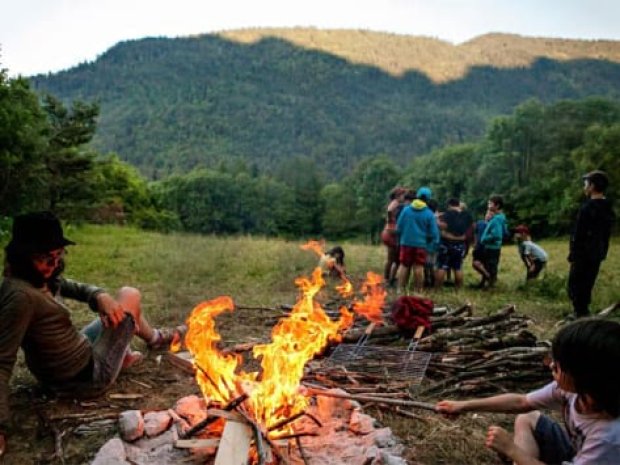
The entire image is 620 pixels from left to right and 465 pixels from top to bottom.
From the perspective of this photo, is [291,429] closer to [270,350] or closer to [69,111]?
[270,350]

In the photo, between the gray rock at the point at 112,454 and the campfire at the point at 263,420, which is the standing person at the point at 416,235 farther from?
the gray rock at the point at 112,454

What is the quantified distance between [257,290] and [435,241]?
325 cm

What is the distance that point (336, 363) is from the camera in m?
5.38

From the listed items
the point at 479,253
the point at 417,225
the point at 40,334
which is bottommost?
the point at 479,253

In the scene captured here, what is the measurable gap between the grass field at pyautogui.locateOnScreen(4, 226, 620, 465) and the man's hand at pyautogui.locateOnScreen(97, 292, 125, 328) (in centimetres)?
79

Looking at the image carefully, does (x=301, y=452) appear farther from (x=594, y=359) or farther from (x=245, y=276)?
(x=245, y=276)

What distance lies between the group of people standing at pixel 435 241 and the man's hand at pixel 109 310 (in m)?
5.80

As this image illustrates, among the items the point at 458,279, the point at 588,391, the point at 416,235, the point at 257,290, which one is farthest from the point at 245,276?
the point at 588,391

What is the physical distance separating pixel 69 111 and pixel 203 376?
31948 mm

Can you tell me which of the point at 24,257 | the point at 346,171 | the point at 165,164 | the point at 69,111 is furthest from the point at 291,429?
the point at 165,164

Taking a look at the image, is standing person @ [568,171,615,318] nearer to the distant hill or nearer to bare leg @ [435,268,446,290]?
bare leg @ [435,268,446,290]

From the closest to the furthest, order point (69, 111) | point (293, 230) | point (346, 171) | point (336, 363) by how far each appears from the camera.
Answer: point (336, 363) < point (69, 111) < point (293, 230) < point (346, 171)

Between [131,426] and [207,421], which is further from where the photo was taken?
[131,426]

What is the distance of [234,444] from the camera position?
3.22 m
